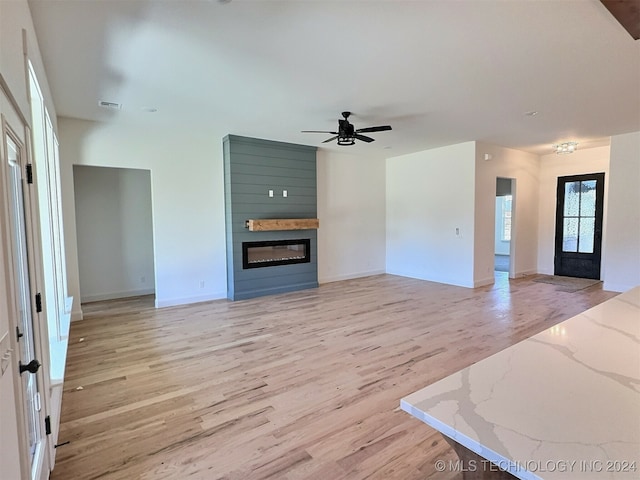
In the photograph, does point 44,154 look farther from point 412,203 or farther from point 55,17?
point 412,203

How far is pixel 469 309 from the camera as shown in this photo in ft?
16.8

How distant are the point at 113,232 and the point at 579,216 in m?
9.65


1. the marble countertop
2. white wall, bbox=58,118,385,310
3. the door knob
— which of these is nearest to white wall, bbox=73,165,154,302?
white wall, bbox=58,118,385,310

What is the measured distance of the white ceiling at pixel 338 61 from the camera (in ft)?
7.69

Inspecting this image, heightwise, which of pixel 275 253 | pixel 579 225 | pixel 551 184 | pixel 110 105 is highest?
pixel 110 105

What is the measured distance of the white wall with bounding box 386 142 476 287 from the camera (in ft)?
21.8

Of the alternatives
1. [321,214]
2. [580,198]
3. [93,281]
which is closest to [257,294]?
[321,214]

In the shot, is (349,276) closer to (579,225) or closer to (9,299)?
(579,225)

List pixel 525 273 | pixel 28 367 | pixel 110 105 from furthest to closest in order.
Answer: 1. pixel 525 273
2. pixel 110 105
3. pixel 28 367

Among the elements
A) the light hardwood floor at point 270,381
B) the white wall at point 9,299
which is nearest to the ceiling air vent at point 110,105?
the white wall at point 9,299

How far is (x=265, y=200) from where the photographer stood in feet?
20.5

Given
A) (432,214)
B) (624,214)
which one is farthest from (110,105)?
(624,214)

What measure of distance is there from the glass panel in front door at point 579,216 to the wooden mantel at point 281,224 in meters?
5.76

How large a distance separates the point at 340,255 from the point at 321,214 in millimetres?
1077
